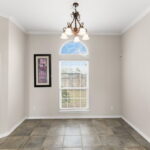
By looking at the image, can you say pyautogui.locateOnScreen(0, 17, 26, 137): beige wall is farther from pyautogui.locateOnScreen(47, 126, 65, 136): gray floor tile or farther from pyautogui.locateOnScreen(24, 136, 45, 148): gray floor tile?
pyautogui.locateOnScreen(47, 126, 65, 136): gray floor tile

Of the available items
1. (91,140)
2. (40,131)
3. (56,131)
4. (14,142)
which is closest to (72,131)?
(56,131)

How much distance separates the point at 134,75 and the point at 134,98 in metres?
0.65

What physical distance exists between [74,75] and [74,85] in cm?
37

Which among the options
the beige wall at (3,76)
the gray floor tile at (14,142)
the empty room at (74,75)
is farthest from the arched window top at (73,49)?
the gray floor tile at (14,142)

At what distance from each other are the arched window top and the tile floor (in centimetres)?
238

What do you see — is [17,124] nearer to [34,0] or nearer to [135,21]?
[34,0]

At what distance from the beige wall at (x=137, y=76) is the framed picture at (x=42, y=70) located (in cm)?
261

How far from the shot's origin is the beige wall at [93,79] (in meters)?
5.35

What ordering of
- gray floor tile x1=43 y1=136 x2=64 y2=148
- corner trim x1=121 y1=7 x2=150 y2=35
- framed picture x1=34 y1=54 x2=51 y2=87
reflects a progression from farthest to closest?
framed picture x1=34 y1=54 x2=51 y2=87, corner trim x1=121 y1=7 x2=150 y2=35, gray floor tile x1=43 y1=136 x2=64 y2=148

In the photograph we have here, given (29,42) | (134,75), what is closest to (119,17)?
(134,75)

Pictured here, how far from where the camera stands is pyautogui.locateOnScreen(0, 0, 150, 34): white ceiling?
320 centimetres

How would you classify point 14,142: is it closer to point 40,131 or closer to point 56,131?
point 40,131

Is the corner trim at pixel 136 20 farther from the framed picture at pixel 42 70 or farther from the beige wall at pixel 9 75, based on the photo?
the beige wall at pixel 9 75

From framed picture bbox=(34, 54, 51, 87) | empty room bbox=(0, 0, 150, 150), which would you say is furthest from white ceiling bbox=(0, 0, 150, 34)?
framed picture bbox=(34, 54, 51, 87)
